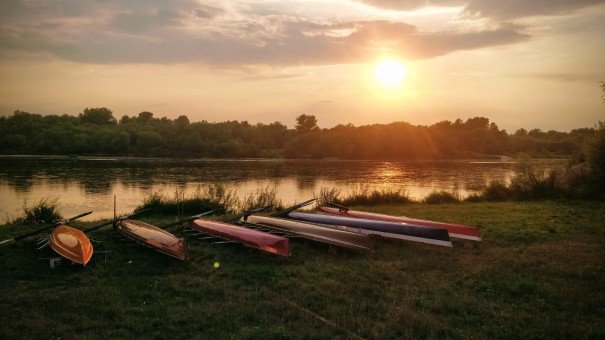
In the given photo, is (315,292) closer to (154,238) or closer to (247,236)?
(247,236)

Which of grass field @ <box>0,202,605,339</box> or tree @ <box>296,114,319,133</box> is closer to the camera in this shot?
grass field @ <box>0,202,605,339</box>

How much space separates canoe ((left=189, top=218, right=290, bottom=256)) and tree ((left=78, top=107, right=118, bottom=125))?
4117 inches

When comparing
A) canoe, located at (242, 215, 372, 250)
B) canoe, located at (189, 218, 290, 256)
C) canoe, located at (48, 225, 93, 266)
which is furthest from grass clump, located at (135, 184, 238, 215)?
canoe, located at (48, 225, 93, 266)

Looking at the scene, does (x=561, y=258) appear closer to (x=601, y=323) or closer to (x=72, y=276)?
(x=601, y=323)

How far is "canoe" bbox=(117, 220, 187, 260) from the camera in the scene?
8750mm

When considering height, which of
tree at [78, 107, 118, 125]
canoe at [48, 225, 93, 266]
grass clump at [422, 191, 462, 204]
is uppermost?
tree at [78, 107, 118, 125]

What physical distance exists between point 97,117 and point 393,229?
109194 millimetres

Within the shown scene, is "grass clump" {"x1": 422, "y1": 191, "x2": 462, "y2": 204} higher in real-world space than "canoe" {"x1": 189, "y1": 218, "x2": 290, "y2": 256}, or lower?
lower

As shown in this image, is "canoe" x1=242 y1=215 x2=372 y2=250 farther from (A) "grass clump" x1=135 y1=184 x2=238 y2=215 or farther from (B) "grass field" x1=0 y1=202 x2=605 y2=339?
(A) "grass clump" x1=135 y1=184 x2=238 y2=215

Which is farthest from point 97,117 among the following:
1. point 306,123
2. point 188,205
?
point 188,205

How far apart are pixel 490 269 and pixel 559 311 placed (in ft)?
6.57

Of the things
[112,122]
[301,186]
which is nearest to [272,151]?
[112,122]

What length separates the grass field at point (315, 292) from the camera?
226 inches

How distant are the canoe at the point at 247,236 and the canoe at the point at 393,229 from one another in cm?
266
